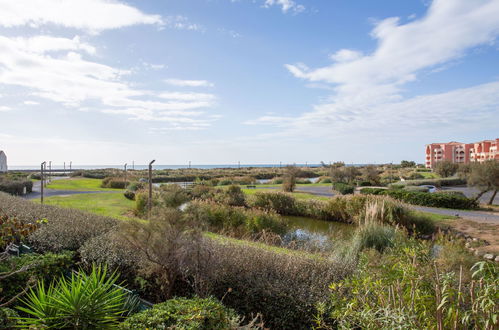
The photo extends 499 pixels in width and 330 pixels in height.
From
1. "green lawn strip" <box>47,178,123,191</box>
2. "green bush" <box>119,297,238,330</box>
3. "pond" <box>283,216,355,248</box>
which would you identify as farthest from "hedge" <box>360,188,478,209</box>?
"green lawn strip" <box>47,178,123,191</box>

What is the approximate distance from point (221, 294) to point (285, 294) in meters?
1.10

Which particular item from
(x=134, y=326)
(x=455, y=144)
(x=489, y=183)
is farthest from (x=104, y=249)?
(x=455, y=144)

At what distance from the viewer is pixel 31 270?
5023 mm

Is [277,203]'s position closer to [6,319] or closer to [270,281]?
[270,281]

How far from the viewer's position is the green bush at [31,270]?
4738mm

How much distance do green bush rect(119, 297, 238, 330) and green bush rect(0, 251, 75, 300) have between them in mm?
2203

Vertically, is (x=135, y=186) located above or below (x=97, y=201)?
above

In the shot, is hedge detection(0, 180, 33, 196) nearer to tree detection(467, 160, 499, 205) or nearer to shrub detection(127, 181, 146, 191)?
shrub detection(127, 181, 146, 191)

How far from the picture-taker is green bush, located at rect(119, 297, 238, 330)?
313cm

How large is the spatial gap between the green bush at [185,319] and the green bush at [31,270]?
2.20 meters

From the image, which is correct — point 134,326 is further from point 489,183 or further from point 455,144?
point 455,144

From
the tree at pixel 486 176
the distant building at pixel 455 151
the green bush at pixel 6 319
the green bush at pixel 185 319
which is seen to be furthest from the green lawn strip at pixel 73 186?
the distant building at pixel 455 151

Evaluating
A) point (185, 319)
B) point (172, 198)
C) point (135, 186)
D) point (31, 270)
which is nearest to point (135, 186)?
point (135, 186)

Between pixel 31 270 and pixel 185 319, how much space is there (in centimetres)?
332
